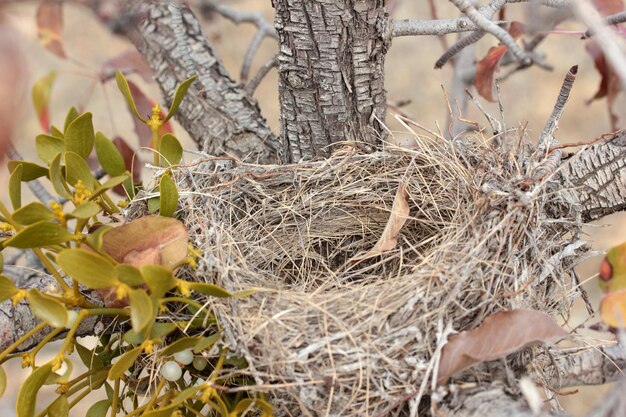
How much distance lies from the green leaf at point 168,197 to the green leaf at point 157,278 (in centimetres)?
16

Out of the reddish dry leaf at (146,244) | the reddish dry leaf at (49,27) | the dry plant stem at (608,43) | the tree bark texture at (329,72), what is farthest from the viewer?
the reddish dry leaf at (49,27)

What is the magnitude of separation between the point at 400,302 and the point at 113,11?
1.37ft

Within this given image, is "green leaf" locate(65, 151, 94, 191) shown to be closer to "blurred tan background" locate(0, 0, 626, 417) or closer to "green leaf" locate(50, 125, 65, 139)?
"green leaf" locate(50, 125, 65, 139)

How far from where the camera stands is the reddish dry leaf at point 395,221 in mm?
899

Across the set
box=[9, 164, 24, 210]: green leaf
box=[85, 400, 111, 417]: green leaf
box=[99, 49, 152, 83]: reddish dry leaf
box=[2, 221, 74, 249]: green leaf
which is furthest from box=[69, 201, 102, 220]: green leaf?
box=[99, 49, 152, 83]: reddish dry leaf

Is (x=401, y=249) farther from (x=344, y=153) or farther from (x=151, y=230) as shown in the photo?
(x=151, y=230)

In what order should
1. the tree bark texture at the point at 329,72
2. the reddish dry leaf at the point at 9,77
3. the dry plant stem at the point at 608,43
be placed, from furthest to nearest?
the tree bark texture at the point at 329,72 → the dry plant stem at the point at 608,43 → the reddish dry leaf at the point at 9,77

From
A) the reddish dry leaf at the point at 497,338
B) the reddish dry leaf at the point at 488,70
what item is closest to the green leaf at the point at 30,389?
the reddish dry leaf at the point at 497,338

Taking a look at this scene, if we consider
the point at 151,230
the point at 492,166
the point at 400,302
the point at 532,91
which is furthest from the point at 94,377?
the point at 532,91

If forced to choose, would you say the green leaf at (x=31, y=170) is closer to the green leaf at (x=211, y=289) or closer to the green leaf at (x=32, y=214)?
the green leaf at (x=32, y=214)

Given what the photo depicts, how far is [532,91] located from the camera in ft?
10.0

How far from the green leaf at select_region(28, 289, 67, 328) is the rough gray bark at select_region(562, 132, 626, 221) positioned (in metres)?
0.65

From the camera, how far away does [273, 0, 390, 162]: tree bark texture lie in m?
0.82

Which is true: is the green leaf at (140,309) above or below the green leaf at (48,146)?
below
